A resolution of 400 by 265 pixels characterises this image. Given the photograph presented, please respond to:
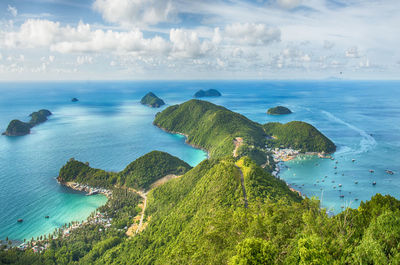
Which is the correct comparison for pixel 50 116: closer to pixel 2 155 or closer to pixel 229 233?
pixel 2 155

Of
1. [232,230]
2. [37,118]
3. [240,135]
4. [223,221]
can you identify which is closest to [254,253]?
[232,230]

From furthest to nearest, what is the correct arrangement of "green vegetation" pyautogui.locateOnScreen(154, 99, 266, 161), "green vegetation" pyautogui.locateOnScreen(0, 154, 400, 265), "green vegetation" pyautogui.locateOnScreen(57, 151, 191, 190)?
"green vegetation" pyautogui.locateOnScreen(154, 99, 266, 161) → "green vegetation" pyautogui.locateOnScreen(57, 151, 191, 190) → "green vegetation" pyautogui.locateOnScreen(0, 154, 400, 265)

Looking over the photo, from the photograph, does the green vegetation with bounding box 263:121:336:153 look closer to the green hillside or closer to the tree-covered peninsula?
the tree-covered peninsula

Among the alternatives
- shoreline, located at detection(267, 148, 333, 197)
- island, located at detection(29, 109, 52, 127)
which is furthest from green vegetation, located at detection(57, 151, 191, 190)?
island, located at detection(29, 109, 52, 127)

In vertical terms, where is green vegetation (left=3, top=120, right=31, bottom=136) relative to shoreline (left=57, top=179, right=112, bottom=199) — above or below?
above

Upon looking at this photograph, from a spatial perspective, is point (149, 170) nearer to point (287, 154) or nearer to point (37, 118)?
point (287, 154)
